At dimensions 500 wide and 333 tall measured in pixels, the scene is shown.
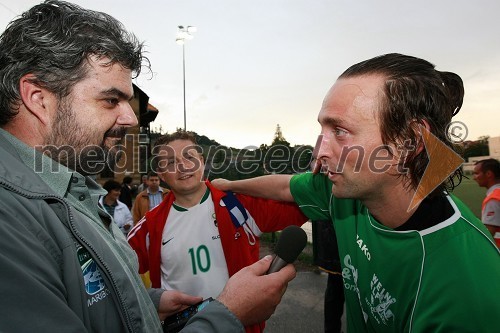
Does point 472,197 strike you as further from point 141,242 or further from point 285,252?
point 285,252

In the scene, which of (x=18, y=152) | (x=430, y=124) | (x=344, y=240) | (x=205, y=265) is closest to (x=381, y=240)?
(x=344, y=240)

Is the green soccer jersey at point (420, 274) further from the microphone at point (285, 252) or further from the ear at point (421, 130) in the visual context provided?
the microphone at point (285, 252)

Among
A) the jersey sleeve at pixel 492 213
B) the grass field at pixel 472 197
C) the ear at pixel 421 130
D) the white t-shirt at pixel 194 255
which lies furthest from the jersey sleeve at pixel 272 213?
the grass field at pixel 472 197

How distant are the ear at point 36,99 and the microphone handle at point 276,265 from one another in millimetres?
1292

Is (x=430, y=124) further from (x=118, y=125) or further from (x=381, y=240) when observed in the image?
(x=118, y=125)

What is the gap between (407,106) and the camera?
1.68m

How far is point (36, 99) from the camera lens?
55.1 inches

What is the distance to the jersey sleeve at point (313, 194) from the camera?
2.26m

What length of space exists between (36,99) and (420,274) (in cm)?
198

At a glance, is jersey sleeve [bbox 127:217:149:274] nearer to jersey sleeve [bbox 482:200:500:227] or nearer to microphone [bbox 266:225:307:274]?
microphone [bbox 266:225:307:274]

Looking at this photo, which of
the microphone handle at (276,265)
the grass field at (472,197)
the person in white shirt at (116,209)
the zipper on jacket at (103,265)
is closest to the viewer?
the zipper on jacket at (103,265)

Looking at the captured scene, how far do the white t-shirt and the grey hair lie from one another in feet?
5.42

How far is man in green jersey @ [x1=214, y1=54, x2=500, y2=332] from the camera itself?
134cm

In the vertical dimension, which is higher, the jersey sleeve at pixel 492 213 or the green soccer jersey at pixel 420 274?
the green soccer jersey at pixel 420 274
